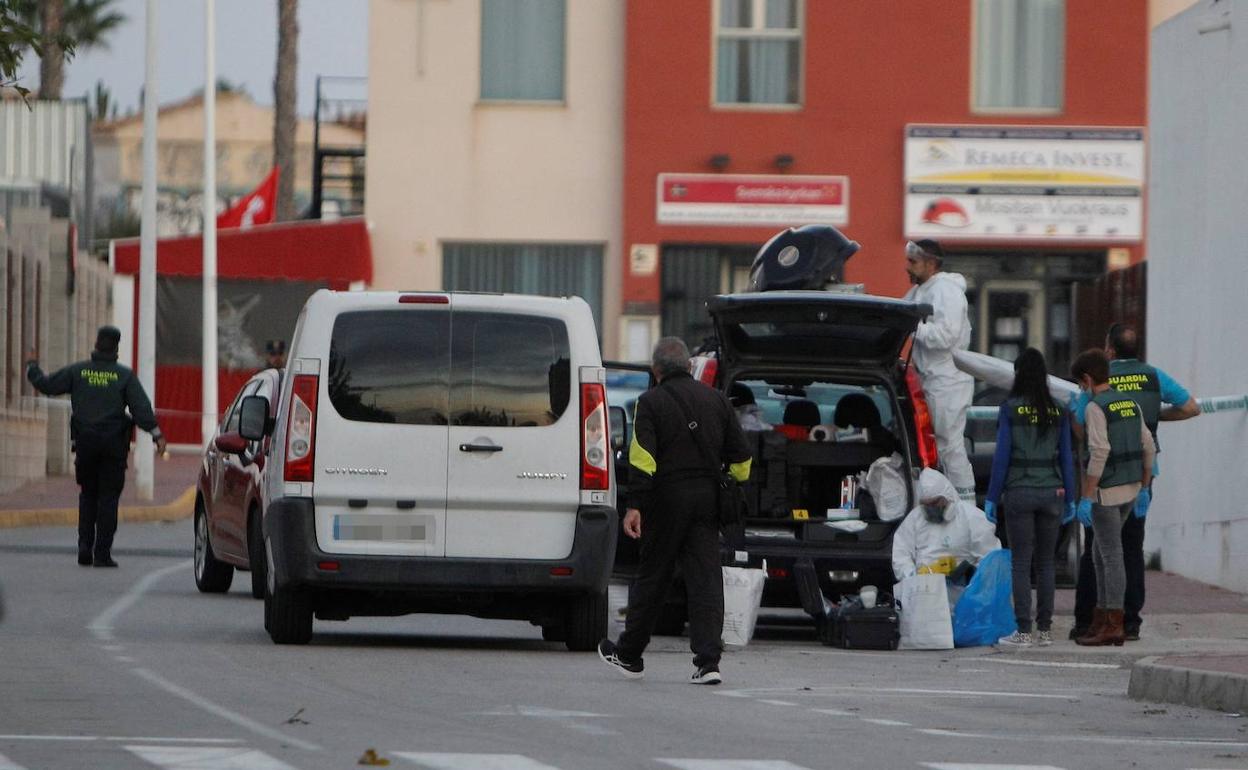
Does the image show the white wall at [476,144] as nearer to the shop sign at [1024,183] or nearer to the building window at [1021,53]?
the shop sign at [1024,183]

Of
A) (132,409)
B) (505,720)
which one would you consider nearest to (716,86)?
(132,409)

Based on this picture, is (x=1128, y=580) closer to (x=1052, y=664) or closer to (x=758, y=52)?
(x=1052, y=664)

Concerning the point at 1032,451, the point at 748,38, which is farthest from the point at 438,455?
the point at 748,38

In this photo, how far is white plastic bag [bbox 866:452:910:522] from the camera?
50.0 ft

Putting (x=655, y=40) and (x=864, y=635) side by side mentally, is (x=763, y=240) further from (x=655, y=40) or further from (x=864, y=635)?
(x=864, y=635)

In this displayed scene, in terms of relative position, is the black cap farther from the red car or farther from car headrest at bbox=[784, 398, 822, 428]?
car headrest at bbox=[784, 398, 822, 428]

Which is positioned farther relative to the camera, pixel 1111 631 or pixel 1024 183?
pixel 1024 183

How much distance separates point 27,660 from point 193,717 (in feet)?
8.95

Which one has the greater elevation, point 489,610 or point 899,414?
point 899,414

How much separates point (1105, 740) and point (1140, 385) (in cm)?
584

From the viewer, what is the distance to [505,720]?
10086 mm

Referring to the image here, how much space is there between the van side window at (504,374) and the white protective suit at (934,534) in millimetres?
2515

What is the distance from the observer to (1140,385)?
15500mm

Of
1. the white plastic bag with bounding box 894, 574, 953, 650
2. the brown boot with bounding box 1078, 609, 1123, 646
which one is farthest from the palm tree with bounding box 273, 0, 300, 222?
the brown boot with bounding box 1078, 609, 1123, 646
